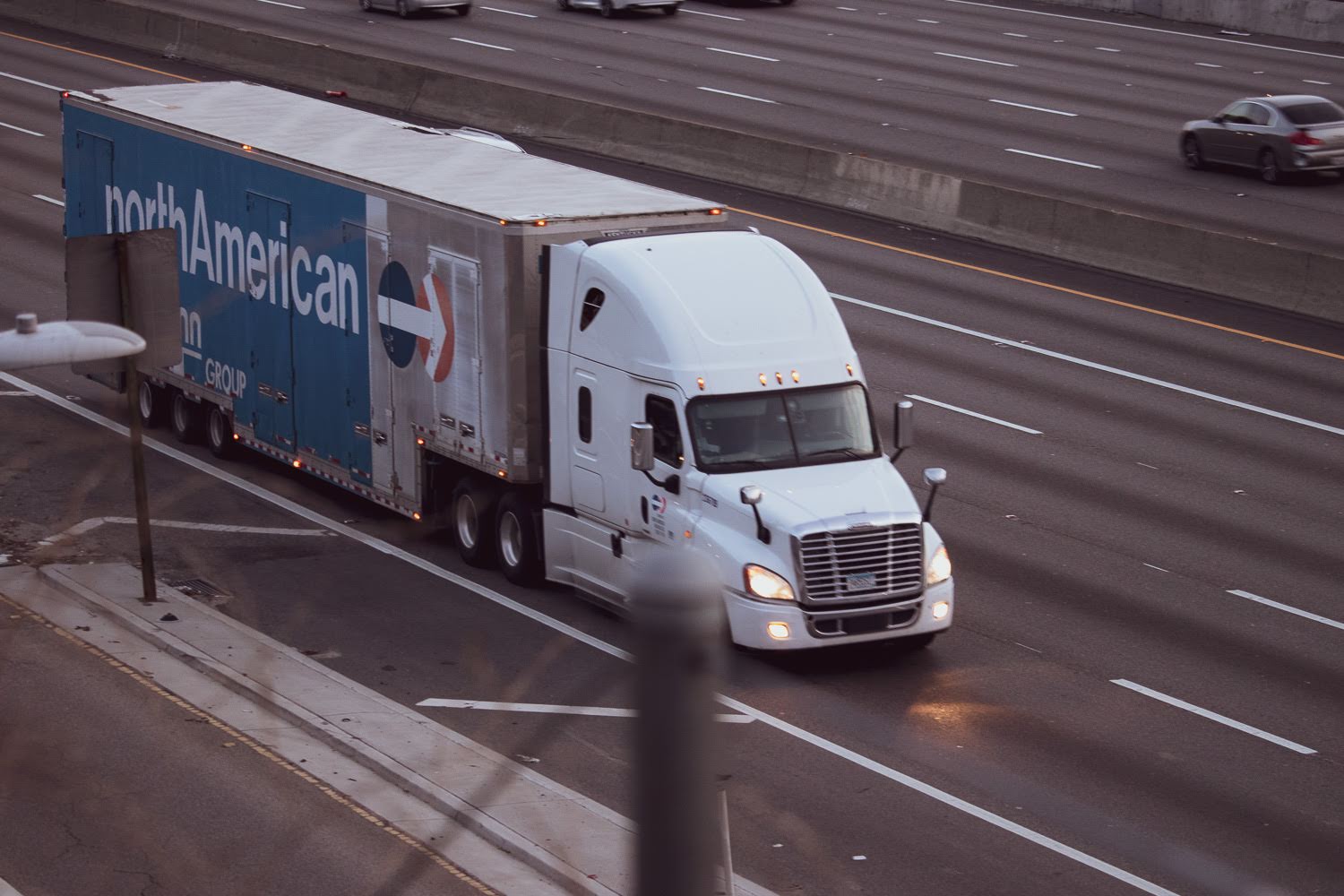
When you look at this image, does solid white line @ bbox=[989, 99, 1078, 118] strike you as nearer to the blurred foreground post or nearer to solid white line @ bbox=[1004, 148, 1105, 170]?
solid white line @ bbox=[1004, 148, 1105, 170]

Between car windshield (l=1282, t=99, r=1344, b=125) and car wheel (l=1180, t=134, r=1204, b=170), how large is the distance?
1949 mm

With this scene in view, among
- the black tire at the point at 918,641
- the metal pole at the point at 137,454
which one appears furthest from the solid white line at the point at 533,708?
the metal pole at the point at 137,454

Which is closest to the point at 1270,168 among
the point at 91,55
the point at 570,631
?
the point at 570,631

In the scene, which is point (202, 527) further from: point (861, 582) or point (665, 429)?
point (861, 582)

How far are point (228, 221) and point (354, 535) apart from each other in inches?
171

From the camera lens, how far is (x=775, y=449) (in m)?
15.4

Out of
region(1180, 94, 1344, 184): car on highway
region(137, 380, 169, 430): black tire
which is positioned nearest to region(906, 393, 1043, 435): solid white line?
region(137, 380, 169, 430): black tire

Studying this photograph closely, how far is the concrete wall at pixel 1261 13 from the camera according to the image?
171ft

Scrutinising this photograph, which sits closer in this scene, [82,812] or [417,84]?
[82,812]

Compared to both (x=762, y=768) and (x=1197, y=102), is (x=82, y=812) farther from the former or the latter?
(x=1197, y=102)

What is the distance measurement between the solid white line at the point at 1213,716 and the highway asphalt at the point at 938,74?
59.6 ft

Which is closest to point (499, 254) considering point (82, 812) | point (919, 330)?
point (82, 812)

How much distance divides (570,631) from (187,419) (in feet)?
27.3

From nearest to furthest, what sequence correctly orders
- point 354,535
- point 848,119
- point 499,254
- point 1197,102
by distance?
point 499,254, point 354,535, point 848,119, point 1197,102
